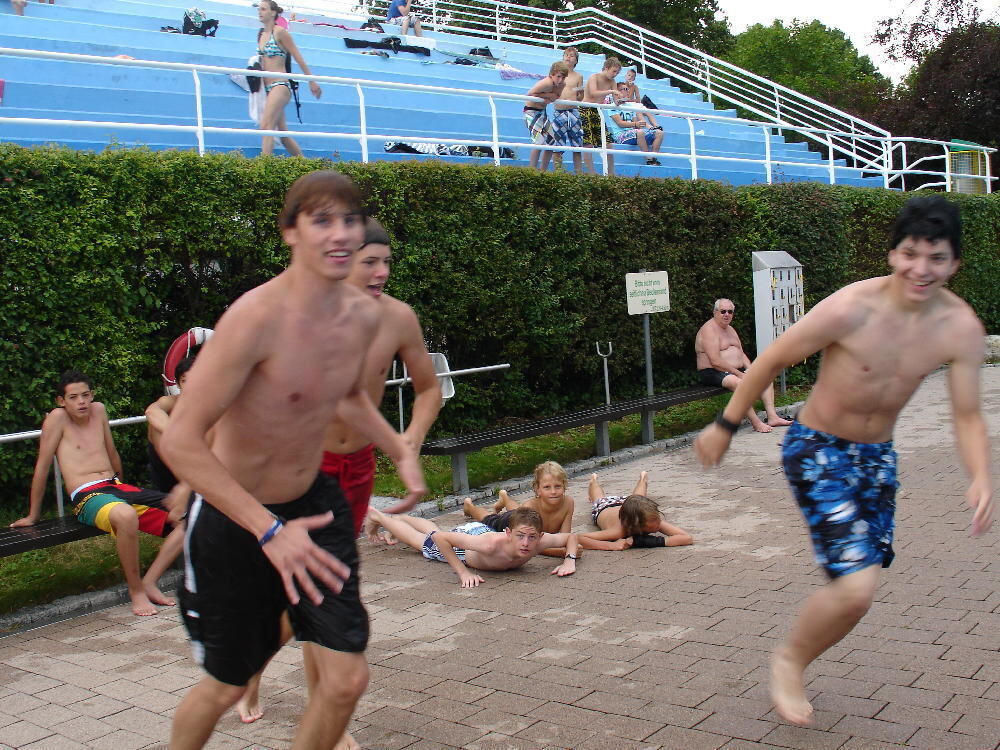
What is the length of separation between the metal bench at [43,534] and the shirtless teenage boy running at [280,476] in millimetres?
3253

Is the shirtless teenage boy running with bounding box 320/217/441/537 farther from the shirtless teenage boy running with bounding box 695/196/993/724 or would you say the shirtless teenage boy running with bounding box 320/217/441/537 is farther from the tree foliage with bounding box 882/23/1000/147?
the tree foliage with bounding box 882/23/1000/147

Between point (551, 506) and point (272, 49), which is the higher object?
point (272, 49)

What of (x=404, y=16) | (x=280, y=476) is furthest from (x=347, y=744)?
(x=404, y=16)

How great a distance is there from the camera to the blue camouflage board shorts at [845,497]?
3750 mm

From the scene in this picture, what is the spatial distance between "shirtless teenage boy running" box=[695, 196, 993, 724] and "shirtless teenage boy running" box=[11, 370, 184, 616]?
377 centimetres

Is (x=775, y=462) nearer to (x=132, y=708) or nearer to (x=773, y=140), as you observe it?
(x=132, y=708)

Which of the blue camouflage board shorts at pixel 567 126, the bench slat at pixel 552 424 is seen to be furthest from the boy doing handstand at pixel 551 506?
the blue camouflage board shorts at pixel 567 126

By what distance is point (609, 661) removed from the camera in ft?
15.6

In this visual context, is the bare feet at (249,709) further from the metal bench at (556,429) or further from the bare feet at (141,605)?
the metal bench at (556,429)

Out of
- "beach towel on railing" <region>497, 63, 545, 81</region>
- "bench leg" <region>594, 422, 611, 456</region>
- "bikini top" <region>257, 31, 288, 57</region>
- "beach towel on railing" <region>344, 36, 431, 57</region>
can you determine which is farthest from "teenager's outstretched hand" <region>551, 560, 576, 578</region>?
"beach towel on railing" <region>497, 63, 545, 81</region>

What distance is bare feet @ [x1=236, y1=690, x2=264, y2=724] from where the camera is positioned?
418 cm

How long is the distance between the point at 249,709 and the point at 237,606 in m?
1.44

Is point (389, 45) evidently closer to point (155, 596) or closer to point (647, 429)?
point (647, 429)

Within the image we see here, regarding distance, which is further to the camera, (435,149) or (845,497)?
(435,149)
